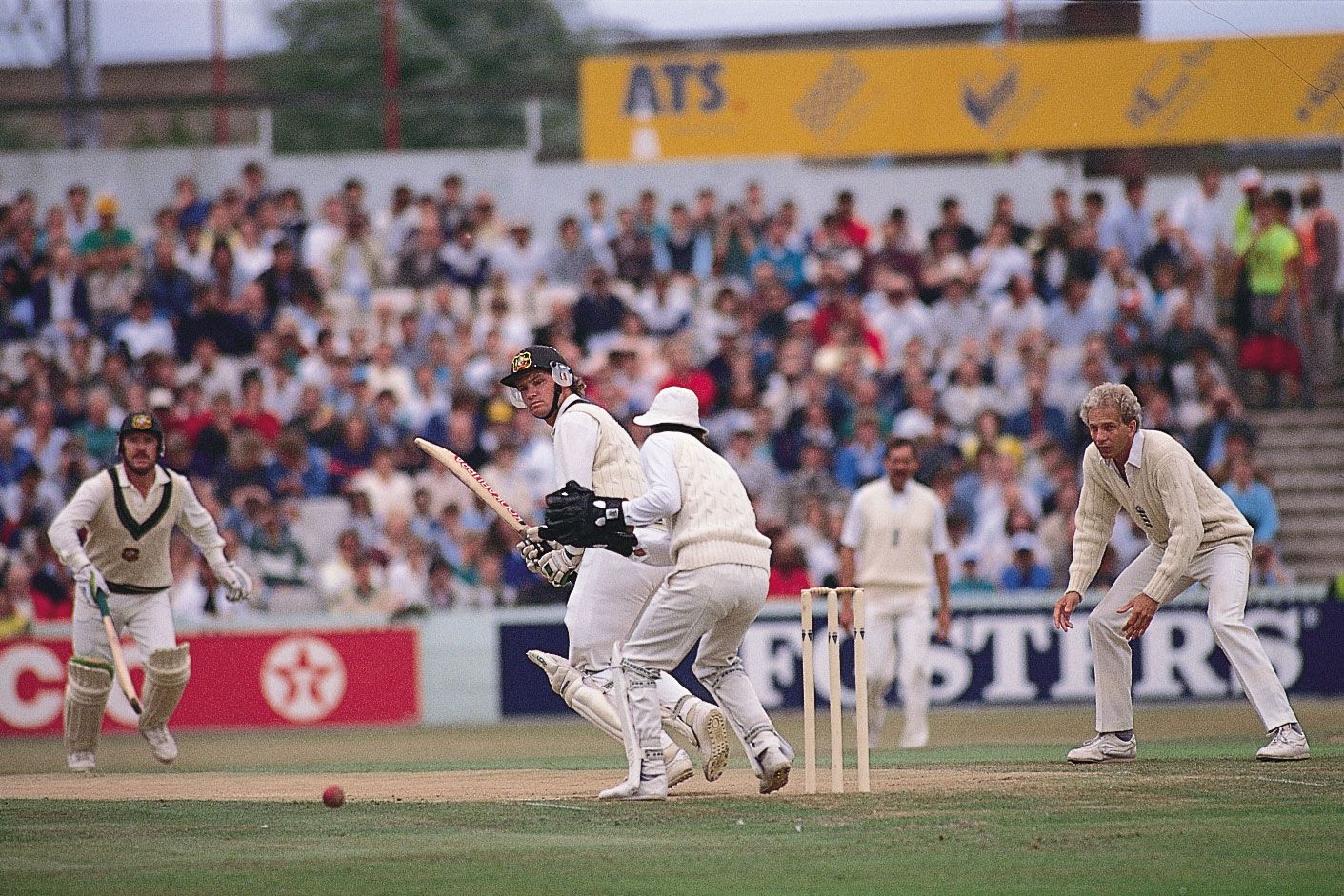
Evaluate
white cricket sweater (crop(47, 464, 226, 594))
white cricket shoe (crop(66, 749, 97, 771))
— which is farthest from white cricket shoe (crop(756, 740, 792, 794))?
white cricket shoe (crop(66, 749, 97, 771))

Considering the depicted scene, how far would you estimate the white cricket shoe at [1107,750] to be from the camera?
11.2m

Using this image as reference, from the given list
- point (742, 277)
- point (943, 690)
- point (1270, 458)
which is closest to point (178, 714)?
point (943, 690)

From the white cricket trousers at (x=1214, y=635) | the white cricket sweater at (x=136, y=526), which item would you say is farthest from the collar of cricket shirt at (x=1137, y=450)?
the white cricket sweater at (x=136, y=526)

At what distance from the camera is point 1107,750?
1125 cm

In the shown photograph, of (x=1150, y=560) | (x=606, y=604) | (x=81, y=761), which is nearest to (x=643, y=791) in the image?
(x=606, y=604)

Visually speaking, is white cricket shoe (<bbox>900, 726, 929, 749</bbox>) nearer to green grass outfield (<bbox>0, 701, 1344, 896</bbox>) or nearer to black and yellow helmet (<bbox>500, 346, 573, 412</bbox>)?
green grass outfield (<bbox>0, 701, 1344, 896</bbox>)

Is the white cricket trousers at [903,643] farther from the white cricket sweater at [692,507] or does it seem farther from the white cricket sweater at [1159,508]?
the white cricket sweater at [692,507]

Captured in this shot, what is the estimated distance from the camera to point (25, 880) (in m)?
7.66

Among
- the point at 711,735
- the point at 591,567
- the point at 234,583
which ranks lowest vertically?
the point at 711,735

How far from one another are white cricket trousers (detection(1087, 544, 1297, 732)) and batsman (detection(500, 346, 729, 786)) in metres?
2.55

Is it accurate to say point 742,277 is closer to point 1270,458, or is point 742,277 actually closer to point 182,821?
point 1270,458

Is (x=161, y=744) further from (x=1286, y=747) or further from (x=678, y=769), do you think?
(x=1286, y=747)

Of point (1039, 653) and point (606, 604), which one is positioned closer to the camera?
point (606, 604)

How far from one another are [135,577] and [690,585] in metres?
5.29
